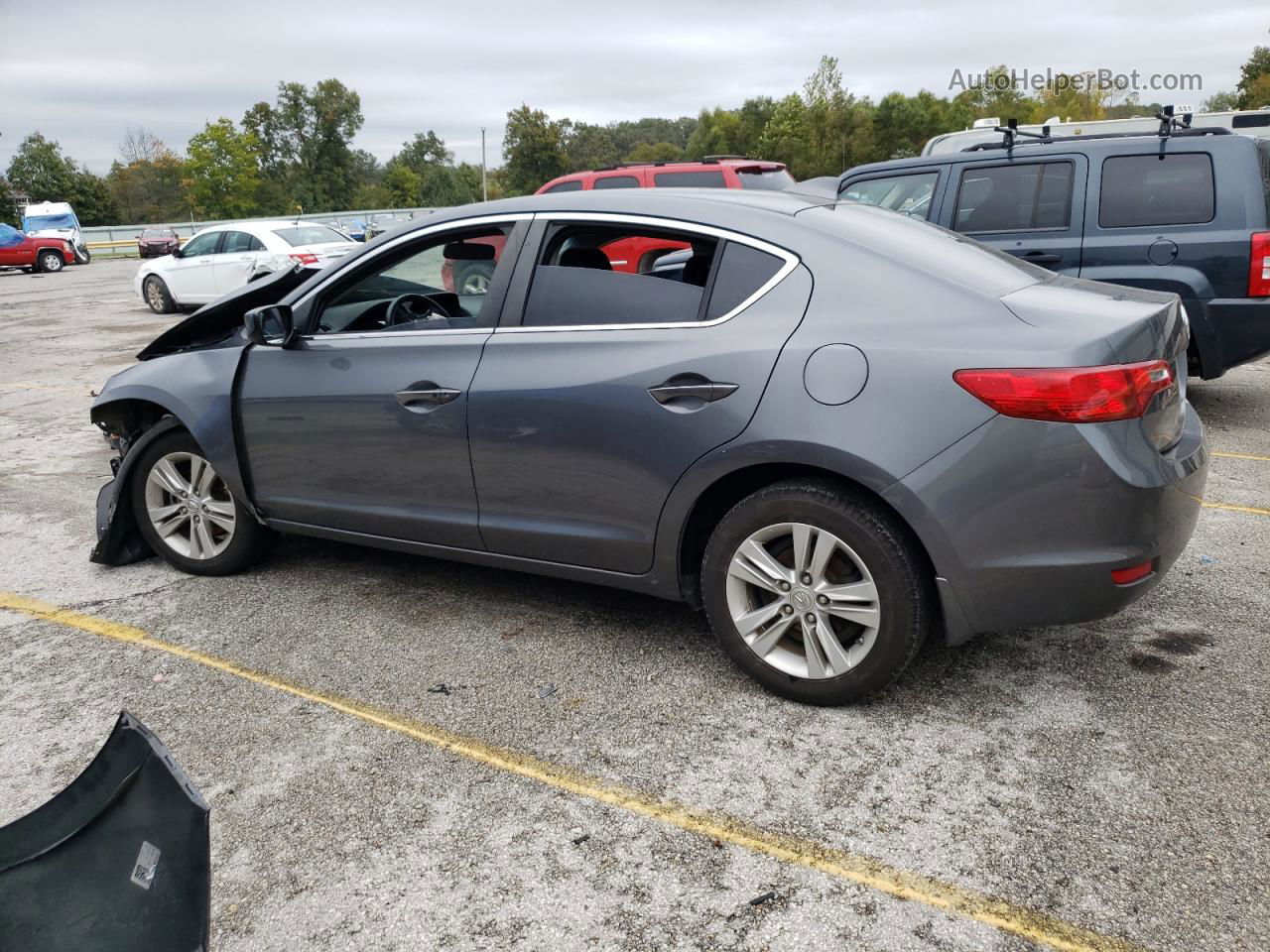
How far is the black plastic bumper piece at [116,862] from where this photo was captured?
5.79ft

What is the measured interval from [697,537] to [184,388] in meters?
2.48

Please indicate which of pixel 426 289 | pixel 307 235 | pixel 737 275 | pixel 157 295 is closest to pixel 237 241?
pixel 307 235

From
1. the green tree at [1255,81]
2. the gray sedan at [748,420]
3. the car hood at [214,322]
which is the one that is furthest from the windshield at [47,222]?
the green tree at [1255,81]

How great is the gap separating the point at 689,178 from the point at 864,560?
30.4 ft

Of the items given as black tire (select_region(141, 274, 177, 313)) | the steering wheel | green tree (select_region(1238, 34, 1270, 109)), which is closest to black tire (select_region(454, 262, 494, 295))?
the steering wheel

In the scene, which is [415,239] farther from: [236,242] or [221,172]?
[221,172]

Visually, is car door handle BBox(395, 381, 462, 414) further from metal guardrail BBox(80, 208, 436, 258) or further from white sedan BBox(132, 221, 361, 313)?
metal guardrail BBox(80, 208, 436, 258)

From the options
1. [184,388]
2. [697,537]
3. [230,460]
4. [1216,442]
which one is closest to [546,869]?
[697,537]

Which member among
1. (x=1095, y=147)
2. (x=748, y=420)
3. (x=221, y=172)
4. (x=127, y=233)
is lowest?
(x=748, y=420)

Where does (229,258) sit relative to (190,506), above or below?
above

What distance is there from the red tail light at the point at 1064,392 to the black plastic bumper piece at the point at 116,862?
222cm

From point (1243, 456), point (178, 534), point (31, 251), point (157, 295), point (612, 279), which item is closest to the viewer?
point (612, 279)

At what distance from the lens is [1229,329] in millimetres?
6375

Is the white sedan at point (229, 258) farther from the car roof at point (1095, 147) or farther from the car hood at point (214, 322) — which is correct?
the car hood at point (214, 322)
